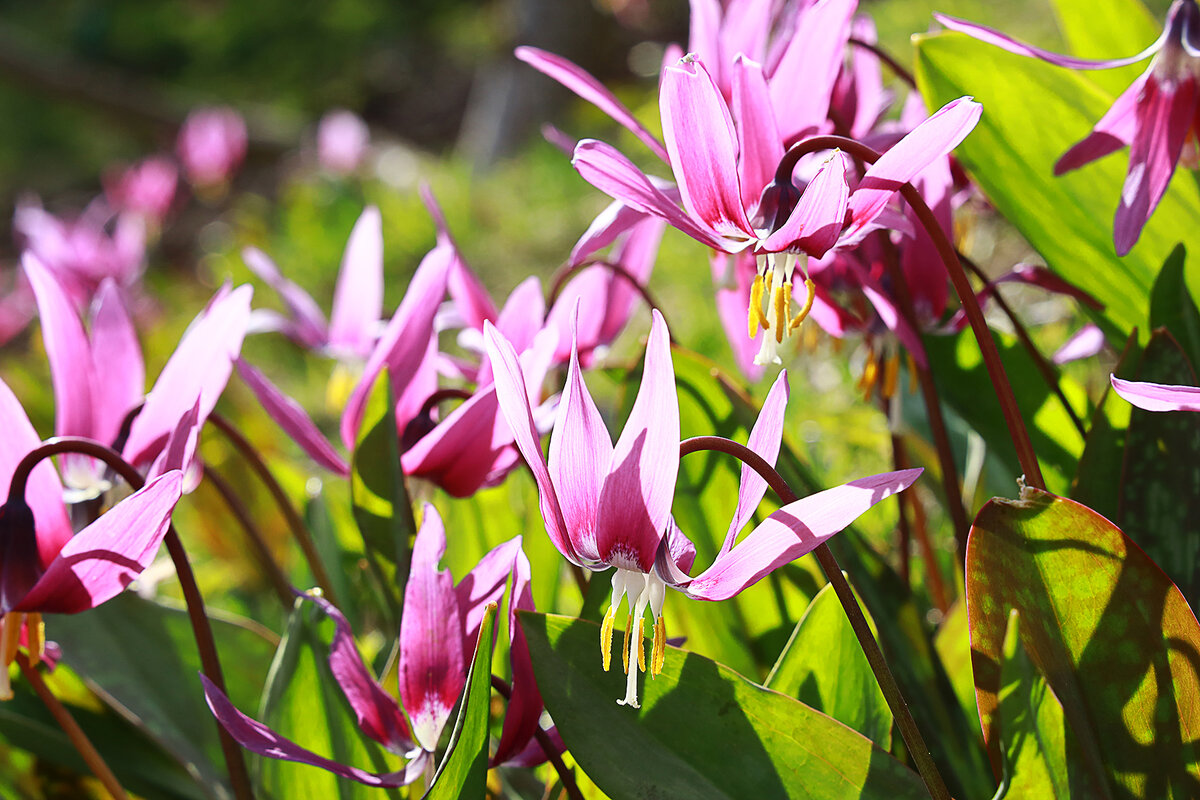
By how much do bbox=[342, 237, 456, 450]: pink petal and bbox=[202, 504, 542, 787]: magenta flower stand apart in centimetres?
23

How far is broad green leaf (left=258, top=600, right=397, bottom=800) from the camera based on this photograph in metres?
0.89

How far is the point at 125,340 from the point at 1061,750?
0.88 metres

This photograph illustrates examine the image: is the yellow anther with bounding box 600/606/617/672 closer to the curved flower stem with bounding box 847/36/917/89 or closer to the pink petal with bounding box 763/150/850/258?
the pink petal with bounding box 763/150/850/258

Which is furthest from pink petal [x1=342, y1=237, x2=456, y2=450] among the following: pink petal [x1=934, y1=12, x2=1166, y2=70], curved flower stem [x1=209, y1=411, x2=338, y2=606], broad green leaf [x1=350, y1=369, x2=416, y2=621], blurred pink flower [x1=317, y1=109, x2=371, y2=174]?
blurred pink flower [x1=317, y1=109, x2=371, y2=174]

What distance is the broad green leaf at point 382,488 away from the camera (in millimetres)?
914

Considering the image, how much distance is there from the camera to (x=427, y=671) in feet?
2.52

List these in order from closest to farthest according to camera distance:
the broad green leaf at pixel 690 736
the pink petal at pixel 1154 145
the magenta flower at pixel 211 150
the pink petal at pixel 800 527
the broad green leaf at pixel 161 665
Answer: the pink petal at pixel 800 527 < the broad green leaf at pixel 690 736 < the pink petal at pixel 1154 145 < the broad green leaf at pixel 161 665 < the magenta flower at pixel 211 150

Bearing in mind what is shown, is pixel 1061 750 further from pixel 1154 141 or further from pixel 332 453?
pixel 332 453

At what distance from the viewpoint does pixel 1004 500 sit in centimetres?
69

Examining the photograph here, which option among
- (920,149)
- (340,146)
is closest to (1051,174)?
(920,149)

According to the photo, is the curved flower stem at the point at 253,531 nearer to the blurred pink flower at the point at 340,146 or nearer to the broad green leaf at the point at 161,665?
the broad green leaf at the point at 161,665

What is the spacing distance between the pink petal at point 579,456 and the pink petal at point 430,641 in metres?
0.11

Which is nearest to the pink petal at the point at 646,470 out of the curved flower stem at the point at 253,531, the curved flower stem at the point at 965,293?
the curved flower stem at the point at 965,293

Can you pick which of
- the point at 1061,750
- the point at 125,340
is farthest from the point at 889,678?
the point at 125,340
